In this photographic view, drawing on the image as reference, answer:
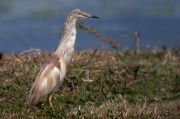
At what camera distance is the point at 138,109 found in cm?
674

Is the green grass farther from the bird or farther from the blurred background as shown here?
the blurred background

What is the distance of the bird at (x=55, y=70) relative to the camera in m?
7.09

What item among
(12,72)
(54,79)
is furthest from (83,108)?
(12,72)

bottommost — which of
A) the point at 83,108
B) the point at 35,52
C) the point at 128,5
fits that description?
the point at 83,108

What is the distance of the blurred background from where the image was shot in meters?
16.0

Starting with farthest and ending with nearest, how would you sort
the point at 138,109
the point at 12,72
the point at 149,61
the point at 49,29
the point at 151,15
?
1. the point at 151,15
2. the point at 49,29
3. the point at 149,61
4. the point at 12,72
5. the point at 138,109

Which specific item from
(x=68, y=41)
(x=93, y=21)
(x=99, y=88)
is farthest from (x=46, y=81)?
(x=93, y=21)

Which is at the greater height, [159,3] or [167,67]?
[159,3]

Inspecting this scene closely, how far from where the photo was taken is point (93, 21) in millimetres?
18578

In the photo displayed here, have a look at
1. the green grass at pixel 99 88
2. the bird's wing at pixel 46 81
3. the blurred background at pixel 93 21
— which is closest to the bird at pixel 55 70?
the bird's wing at pixel 46 81

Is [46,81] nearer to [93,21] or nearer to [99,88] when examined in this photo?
[99,88]

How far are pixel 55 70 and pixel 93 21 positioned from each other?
11400mm

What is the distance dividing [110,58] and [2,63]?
5.61 feet

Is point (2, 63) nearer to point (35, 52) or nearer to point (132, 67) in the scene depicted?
point (35, 52)
